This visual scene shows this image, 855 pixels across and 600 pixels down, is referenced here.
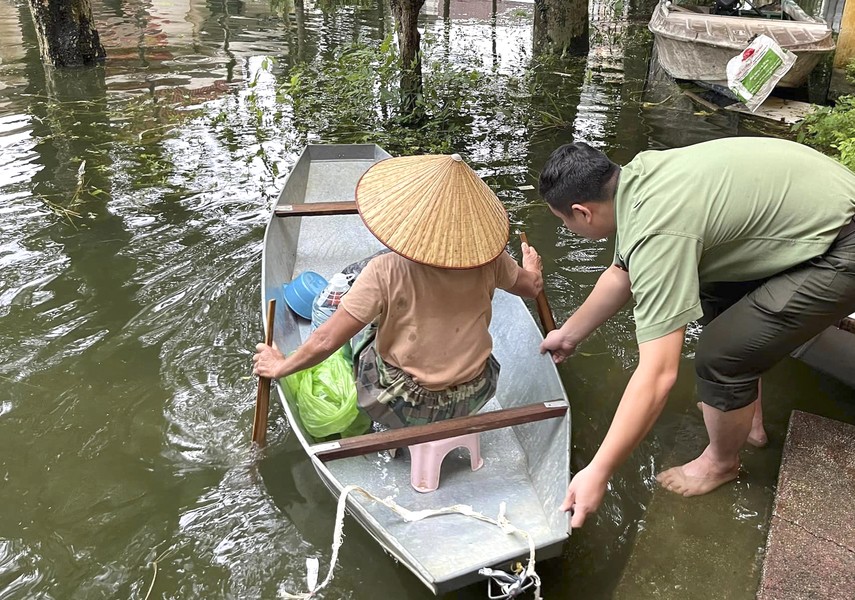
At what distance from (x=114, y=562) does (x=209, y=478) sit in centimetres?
54

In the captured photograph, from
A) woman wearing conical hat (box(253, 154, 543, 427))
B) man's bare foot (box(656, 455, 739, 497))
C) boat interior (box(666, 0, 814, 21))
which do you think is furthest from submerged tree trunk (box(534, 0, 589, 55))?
woman wearing conical hat (box(253, 154, 543, 427))

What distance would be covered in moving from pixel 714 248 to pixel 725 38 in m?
7.31

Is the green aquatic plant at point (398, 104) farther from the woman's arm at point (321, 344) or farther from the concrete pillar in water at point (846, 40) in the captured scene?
the woman's arm at point (321, 344)

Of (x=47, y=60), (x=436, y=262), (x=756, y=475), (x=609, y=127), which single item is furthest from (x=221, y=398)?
(x=47, y=60)

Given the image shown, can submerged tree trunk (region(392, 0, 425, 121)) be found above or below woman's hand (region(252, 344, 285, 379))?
above

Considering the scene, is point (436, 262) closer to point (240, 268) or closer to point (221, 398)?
point (221, 398)

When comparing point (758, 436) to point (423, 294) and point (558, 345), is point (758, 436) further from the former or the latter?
point (423, 294)

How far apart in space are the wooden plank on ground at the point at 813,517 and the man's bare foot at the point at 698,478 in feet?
0.82

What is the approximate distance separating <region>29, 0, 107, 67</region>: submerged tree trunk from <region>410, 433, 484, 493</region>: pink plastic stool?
368 inches

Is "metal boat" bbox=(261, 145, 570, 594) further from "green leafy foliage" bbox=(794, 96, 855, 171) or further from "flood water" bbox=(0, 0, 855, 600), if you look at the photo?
"green leafy foliage" bbox=(794, 96, 855, 171)

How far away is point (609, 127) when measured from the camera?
8.10m

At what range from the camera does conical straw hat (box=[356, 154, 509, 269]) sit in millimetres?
2346

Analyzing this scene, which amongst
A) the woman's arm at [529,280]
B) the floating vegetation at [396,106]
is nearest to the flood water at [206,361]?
the floating vegetation at [396,106]

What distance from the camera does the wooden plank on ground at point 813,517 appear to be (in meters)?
2.39
